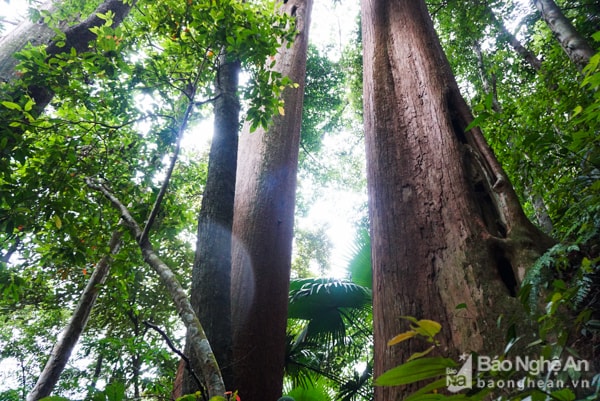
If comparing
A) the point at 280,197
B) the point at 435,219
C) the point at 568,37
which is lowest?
the point at 435,219

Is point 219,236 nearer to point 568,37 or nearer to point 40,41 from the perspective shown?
point 568,37

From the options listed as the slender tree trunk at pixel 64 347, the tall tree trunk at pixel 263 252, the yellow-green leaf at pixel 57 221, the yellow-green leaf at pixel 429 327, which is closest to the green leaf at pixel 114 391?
the yellow-green leaf at pixel 429 327

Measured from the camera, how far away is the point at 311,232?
13.4 meters

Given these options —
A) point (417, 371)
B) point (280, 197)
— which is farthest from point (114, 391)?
point (280, 197)

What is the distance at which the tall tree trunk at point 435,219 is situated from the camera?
143 centimetres

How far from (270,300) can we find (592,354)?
1.90 m

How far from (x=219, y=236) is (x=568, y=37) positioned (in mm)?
3348

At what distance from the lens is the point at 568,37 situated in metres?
3.08

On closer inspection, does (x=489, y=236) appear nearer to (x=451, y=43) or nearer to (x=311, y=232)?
(x=451, y=43)

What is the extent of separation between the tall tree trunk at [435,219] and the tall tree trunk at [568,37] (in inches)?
47.3

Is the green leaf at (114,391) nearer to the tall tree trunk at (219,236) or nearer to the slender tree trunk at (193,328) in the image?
the slender tree trunk at (193,328)

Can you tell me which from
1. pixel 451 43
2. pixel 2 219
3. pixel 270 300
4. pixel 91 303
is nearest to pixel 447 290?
pixel 270 300

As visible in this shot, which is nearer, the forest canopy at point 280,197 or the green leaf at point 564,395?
the green leaf at point 564,395

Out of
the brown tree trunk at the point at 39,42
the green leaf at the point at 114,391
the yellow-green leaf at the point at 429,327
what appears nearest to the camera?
the yellow-green leaf at the point at 429,327
